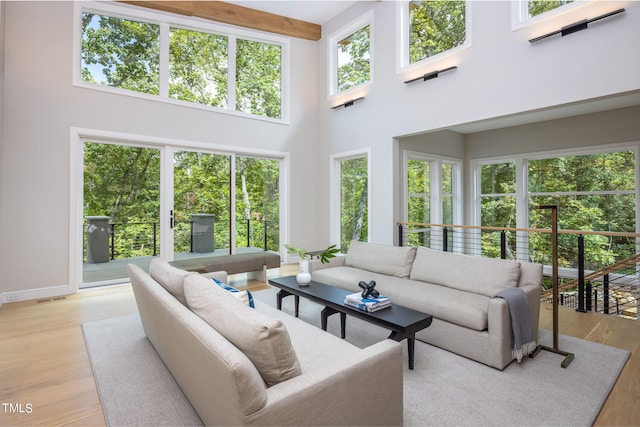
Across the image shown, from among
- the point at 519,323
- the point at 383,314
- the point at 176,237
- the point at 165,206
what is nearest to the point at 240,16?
the point at 165,206

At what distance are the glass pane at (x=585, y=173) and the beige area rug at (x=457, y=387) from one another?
3719mm

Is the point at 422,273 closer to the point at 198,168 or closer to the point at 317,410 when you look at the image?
the point at 317,410

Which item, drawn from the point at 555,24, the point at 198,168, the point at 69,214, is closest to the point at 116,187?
the point at 69,214

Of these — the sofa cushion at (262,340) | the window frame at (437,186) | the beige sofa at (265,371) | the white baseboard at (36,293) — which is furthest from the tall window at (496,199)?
the white baseboard at (36,293)

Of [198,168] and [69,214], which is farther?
[198,168]

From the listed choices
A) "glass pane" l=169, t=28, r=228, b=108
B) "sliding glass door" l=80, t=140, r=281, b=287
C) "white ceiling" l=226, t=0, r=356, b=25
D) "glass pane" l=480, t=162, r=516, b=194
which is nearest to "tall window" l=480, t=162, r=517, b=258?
"glass pane" l=480, t=162, r=516, b=194

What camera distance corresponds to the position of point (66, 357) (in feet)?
8.54

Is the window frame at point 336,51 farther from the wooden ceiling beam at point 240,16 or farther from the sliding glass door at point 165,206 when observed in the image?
the sliding glass door at point 165,206

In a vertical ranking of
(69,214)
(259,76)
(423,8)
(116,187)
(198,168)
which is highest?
(423,8)

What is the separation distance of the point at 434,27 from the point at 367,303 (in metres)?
4.18

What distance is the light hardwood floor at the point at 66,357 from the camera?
1912 millimetres

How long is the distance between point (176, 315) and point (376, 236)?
4.13 meters

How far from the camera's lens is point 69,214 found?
4.38 m

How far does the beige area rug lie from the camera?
1.85m
